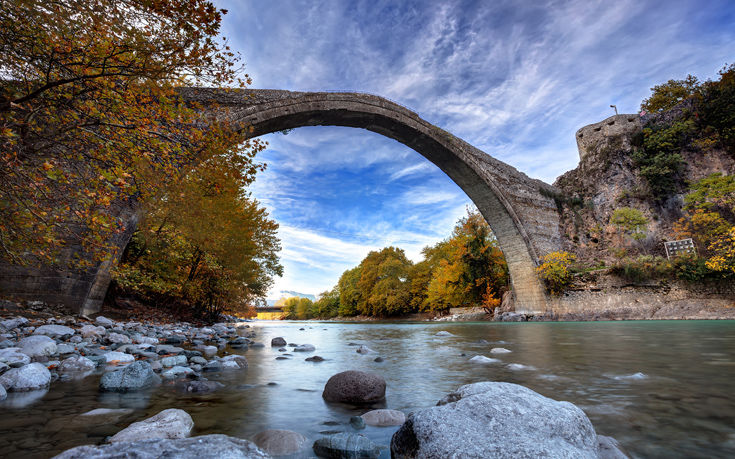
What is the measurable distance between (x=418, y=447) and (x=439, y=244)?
35355 mm

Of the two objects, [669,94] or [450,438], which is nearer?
[450,438]

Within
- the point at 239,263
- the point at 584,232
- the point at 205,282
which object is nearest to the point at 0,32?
the point at 239,263

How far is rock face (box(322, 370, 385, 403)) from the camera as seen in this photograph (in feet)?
8.39

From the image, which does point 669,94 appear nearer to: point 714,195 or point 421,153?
point 714,195

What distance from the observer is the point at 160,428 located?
171 centimetres

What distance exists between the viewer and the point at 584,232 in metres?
21.8

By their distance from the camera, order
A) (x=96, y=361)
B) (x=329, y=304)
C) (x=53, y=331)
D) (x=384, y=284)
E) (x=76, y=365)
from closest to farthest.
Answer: (x=76, y=365), (x=96, y=361), (x=53, y=331), (x=384, y=284), (x=329, y=304)

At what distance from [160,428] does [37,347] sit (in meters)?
3.62

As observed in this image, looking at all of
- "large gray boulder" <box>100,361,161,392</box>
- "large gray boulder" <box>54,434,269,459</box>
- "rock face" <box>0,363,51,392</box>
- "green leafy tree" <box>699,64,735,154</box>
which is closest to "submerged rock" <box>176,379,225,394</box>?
"large gray boulder" <box>100,361,161,392</box>

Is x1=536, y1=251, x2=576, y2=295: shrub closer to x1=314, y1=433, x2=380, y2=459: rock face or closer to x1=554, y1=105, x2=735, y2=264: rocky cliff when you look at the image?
x1=554, y1=105, x2=735, y2=264: rocky cliff

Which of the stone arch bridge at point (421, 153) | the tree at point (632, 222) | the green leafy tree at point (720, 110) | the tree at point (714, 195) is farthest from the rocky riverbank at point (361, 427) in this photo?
the green leafy tree at point (720, 110)

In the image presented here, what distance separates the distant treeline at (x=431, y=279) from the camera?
23.4m

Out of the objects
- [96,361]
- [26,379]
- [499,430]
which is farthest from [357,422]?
[96,361]

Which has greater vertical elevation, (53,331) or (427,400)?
(53,331)
